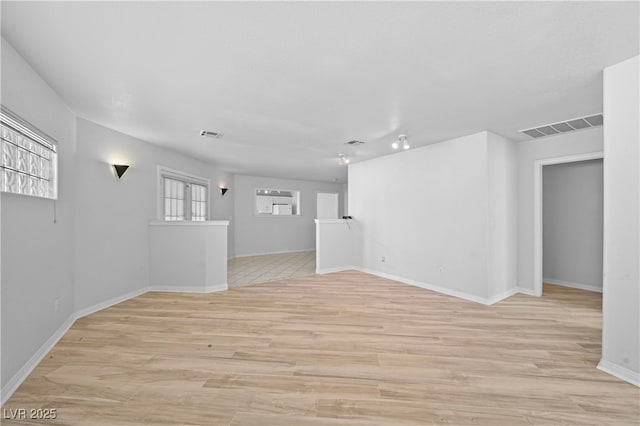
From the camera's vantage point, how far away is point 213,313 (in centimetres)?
330

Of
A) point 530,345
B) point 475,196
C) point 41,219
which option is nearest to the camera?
point 41,219

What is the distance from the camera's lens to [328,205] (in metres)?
9.80

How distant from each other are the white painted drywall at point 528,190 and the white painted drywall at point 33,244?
19.1 feet

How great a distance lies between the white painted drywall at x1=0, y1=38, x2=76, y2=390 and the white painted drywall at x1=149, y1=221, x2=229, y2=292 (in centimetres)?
132

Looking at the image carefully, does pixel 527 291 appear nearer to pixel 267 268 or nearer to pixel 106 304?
pixel 267 268

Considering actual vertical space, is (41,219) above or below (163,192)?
below

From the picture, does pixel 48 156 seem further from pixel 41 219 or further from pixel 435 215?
pixel 435 215

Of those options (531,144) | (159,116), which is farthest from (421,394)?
(531,144)

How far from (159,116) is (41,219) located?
158 cm

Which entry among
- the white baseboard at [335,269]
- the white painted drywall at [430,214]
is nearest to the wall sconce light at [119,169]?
A: the white baseboard at [335,269]

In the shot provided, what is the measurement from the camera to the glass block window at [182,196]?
15.9ft

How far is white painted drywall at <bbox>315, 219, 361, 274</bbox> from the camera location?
5535 mm

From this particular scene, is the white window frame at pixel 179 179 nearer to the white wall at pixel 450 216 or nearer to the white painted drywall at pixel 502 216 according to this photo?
the white wall at pixel 450 216

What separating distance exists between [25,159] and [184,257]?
2.43 m
